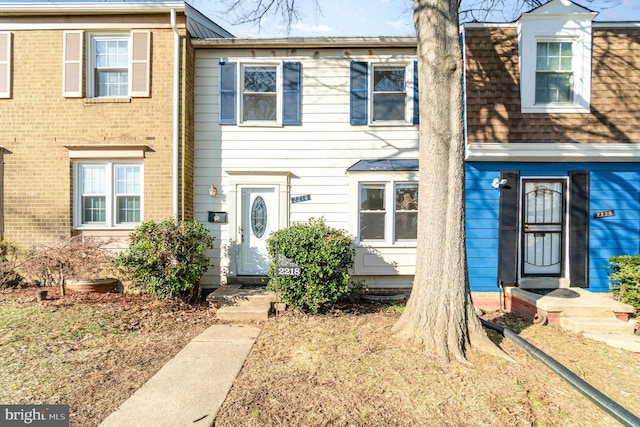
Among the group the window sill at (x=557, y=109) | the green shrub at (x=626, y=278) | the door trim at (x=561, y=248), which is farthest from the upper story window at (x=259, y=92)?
the green shrub at (x=626, y=278)

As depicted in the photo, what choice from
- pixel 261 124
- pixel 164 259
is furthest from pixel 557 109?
pixel 164 259

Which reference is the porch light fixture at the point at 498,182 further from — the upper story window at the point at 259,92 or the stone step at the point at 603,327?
the upper story window at the point at 259,92

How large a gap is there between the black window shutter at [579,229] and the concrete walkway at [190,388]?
6.50 metres

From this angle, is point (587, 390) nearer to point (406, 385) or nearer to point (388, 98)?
point (406, 385)

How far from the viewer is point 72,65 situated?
7.14m

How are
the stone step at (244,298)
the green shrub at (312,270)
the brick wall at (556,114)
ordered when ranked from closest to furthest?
the green shrub at (312,270), the stone step at (244,298), the brick wall at (556,114)

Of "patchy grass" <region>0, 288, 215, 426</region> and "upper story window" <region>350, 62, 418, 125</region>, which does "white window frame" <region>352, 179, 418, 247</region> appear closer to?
"upper story window" <region>350, 62, 418, 125</region>

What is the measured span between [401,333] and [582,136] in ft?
18.4

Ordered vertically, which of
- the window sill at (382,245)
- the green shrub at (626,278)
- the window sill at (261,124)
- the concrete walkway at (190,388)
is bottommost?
the concrete walkway at (190,388)

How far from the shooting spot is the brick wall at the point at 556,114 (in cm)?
643

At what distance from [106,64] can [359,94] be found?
5805 millimetres

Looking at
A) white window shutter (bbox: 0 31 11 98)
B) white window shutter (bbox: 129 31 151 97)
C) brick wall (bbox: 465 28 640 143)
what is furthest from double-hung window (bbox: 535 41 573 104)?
white window shutter (bbox: 0 31 11 98)

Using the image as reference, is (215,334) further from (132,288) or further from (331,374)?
(132,288)

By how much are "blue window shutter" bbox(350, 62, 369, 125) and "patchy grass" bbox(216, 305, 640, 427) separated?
190 inches
